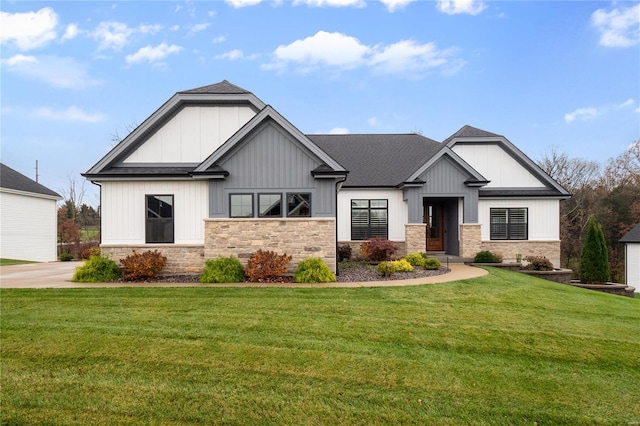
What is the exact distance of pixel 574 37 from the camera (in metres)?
14.5

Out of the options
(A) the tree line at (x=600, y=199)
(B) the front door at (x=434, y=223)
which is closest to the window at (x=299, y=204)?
(B) the front door at (x=434, y=223)

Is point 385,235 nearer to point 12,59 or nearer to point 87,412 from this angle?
point 87,412

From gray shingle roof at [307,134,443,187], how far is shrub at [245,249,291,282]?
7064mm

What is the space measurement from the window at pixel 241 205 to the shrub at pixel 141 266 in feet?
9.95

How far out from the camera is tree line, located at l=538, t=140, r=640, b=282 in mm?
28062

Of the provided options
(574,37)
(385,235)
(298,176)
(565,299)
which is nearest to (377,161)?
(385,235)

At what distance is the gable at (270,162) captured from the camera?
11547 millimetres

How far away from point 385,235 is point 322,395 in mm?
13176

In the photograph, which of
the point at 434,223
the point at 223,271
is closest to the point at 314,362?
the point at 223,271

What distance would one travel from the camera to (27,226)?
23.1 meters

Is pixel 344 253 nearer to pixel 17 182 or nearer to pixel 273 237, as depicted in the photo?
pixel 273 237

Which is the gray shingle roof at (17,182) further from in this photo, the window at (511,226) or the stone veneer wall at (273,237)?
the window at (511,226)

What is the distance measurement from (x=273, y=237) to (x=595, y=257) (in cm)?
1423

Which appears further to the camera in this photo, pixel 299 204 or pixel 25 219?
pixel 25 219
